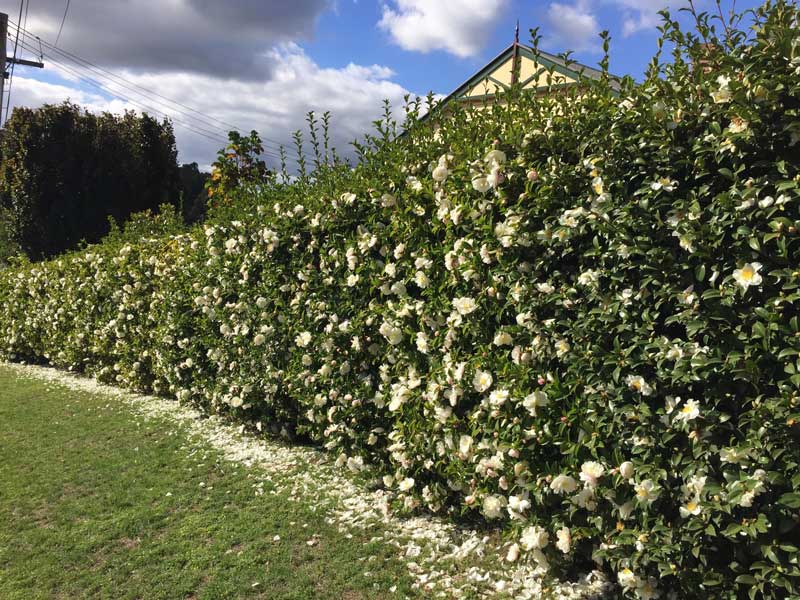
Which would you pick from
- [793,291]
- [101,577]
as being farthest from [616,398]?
[101,577]

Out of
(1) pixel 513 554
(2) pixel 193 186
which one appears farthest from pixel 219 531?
(2) pixel 193 186

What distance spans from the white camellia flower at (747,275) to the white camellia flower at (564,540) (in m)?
1.40

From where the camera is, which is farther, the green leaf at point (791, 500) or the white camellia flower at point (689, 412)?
the white camellia flower at point (689, 412)

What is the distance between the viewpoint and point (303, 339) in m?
4.85

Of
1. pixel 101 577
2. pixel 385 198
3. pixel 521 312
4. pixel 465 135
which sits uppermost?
pixel 465 135

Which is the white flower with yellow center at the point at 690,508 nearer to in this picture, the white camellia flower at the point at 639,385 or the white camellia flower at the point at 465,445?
the white camellia flower at the point at 639,385

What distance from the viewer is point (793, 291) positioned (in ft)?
7.25

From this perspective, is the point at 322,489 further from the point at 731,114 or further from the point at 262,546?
the point at 731,114

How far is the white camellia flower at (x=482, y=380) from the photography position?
323 centimetres

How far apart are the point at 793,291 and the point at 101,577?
3.79m

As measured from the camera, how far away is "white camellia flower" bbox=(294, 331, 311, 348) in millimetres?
4812

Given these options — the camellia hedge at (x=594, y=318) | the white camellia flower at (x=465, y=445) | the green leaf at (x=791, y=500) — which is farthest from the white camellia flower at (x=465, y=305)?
the green leaf at (x=791, y=500)

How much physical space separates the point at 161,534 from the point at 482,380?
7.84ft

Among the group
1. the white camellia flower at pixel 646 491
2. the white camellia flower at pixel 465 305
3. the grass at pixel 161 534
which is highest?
the white camellia flower at pixel 465 305
